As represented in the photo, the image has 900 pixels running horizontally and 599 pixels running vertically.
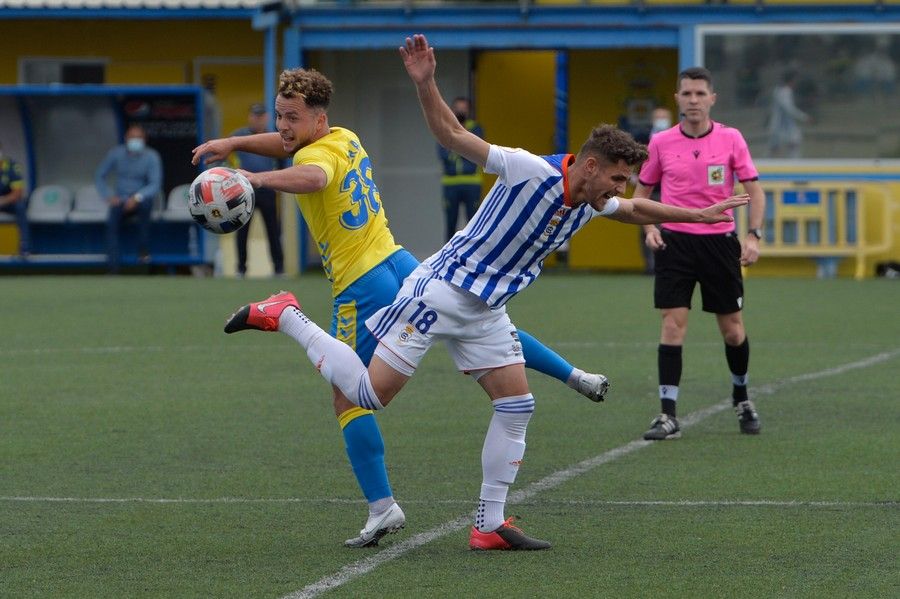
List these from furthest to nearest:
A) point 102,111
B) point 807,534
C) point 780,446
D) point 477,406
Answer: point 102,111 → point 477,406 → point 780,446 → point 807,534

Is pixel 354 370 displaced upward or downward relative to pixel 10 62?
downward

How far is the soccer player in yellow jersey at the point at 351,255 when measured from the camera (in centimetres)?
648

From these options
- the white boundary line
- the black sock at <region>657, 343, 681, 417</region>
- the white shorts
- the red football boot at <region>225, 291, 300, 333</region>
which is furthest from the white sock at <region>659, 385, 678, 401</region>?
the red football boot at <region>225, 291, 300, 333</region>

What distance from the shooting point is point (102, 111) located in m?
25.7

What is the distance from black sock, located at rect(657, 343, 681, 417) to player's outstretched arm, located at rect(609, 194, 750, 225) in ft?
9.24

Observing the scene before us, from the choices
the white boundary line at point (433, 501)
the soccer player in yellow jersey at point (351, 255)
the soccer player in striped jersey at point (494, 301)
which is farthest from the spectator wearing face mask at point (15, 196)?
the soccer player in striped jersey at point (494, 301)

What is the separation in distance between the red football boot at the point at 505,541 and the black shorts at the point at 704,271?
3380 mm

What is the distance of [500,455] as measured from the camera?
638 centimetres

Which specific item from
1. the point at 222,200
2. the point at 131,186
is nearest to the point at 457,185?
the point at 131,186

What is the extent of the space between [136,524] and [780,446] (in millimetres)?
3780

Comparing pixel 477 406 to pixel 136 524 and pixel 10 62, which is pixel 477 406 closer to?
pixel 136 524

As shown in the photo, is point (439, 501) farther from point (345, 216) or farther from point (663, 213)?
point (663, 213)

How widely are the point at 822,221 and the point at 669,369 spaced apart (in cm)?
1381

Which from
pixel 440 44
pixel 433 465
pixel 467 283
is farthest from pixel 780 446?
pixel 440 44
